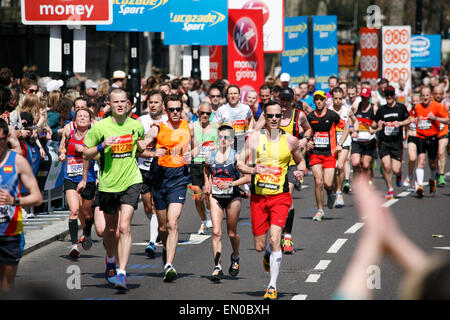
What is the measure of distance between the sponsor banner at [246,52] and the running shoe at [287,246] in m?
9.59

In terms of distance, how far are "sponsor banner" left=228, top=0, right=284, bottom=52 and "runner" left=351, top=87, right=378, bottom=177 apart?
27.3ft

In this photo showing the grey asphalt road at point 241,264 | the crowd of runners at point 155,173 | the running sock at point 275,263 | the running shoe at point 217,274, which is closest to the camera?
the crowd of runners at point 155,173

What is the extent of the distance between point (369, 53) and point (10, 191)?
2657 centimetres

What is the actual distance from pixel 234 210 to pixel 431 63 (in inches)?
1535

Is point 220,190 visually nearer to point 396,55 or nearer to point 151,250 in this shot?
point 151,250

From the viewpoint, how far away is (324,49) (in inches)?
1088

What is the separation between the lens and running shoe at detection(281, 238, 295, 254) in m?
10.5

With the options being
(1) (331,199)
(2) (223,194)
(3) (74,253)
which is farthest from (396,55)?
(2) (223,194)

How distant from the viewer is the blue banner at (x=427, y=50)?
45.5 m

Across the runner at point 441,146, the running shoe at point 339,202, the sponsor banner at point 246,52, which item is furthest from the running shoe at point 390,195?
the sponsor banner at point 246,52

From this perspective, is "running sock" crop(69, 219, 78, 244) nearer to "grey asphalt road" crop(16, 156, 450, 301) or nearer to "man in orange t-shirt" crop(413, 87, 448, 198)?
"grey asphalt road" crop(16, 156, 450, 301)

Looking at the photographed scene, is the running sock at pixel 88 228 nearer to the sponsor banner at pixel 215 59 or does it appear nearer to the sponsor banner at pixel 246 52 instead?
the sponsor banner at pixel 246 52
